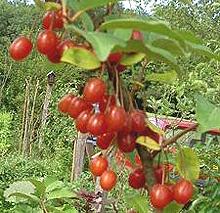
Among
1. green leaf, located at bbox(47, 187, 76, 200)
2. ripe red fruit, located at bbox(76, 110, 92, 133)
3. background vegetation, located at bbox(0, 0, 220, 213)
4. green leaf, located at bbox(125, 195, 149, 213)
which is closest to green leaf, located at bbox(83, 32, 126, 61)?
ripe red fruit, located at bbox(76, 110, 92, 133)

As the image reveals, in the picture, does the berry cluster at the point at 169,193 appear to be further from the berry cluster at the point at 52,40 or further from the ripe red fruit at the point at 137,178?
the berry cluster at the point at 52,40

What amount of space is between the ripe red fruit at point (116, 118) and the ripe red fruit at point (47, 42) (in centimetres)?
10

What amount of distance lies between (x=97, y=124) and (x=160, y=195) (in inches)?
5.0

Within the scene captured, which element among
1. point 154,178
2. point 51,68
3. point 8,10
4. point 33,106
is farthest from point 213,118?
point 8,10

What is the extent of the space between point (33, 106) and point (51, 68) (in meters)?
7.42

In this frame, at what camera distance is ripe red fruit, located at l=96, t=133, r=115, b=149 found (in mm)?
785

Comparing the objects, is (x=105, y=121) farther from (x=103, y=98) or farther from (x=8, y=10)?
(x=8, y=10)

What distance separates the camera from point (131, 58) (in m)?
0.71

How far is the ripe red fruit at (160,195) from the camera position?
2.57 ft

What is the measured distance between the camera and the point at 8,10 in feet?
56.1

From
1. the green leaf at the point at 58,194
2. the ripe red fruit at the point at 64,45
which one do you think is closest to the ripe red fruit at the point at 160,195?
the ripe red fruit at the point at 64,45

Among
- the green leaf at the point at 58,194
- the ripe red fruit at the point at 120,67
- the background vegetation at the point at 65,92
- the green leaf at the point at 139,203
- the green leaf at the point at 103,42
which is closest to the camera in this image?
the green leaf at the point at 103,42

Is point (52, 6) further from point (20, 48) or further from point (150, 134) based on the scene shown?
point (150, 134)

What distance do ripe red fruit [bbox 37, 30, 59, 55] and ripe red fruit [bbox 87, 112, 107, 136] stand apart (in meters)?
0.09
